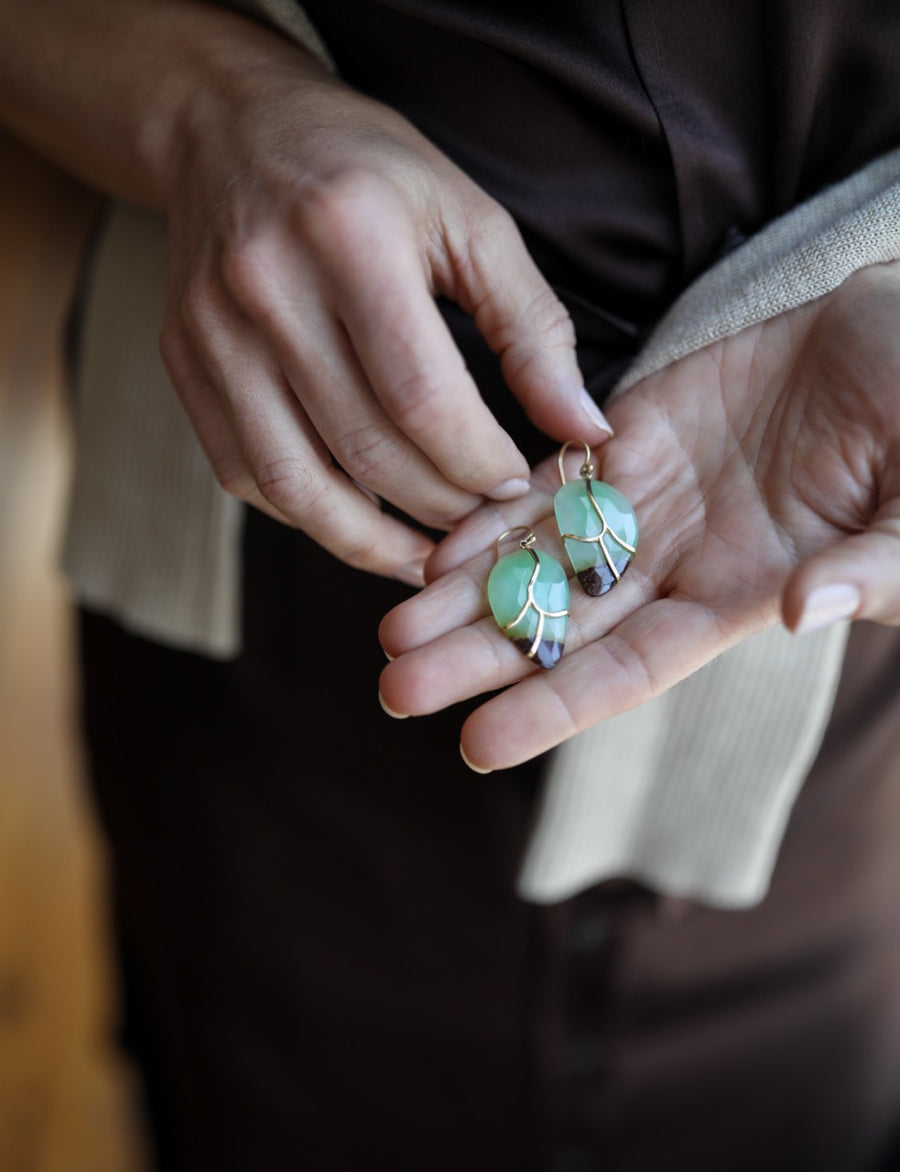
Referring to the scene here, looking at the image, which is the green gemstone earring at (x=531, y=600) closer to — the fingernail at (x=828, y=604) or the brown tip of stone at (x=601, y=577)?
the brown tip of stone at (x=601, y=577)

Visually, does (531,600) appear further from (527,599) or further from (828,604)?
(828,604)

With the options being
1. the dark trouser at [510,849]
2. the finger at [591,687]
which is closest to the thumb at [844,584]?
the finger at [591,687]

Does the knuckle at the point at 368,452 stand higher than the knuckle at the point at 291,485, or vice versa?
the knuckle at the point at 368,452

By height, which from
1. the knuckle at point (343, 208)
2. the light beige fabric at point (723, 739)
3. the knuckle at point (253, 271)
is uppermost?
the knuckle at point (343, 208)

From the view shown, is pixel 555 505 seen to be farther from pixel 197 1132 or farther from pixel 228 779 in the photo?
pixel 197 1132

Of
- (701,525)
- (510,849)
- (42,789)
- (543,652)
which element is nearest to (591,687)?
(543,652)

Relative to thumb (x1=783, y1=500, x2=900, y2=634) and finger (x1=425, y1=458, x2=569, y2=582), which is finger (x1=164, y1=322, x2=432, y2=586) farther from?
thumb (x1=783, y1=500, x2=900, y2=634)

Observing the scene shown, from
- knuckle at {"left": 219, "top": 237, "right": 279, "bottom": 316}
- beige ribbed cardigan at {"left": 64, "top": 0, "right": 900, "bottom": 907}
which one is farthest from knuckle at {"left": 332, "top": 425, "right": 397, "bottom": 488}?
beige ribbed cardigan at {"left": 64, "top": 0, "right": 900, "bottom": 907}
